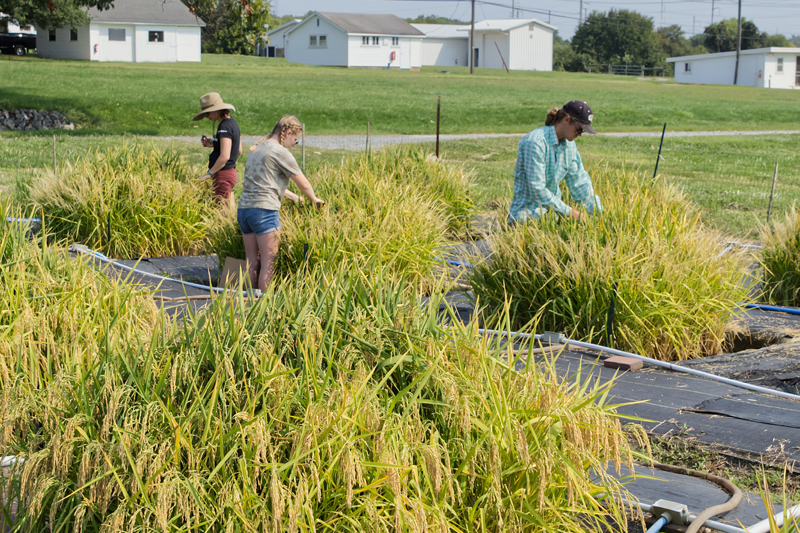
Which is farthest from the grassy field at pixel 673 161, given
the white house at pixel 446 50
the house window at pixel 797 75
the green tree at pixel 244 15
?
the white house at pixel 446 50

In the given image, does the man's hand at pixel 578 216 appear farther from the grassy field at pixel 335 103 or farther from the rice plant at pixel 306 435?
the grassy field at pixel 335 103

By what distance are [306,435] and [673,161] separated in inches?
650

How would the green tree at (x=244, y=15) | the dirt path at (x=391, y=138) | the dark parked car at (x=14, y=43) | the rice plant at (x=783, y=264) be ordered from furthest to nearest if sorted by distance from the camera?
the dark parked car at (x=14, y=43) < the dirt path at (x=391, y=138) < the green tree at (x=244, y=15) < the rice plant at (x=783, y=264)

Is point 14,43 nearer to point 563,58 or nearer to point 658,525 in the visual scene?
point 658,525

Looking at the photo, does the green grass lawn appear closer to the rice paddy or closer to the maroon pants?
the maroon pants

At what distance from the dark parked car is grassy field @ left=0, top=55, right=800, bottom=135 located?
1344 centimetres

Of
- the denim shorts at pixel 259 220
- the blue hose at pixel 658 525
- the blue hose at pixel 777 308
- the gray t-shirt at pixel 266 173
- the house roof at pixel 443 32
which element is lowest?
the blue hose at pixel 658 525

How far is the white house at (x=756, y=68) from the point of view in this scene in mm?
60500

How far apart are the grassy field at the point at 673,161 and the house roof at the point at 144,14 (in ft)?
114

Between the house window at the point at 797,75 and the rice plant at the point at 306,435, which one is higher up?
the house window at the point at 797,75

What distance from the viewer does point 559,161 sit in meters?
6.15

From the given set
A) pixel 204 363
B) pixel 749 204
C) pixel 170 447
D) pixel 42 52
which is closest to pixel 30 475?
pixel 170 447

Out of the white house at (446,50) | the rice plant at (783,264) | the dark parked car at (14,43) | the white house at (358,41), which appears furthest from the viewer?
the white house at (446,50)

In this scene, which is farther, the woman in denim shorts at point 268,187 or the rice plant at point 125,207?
the rice plant at point 125,207
